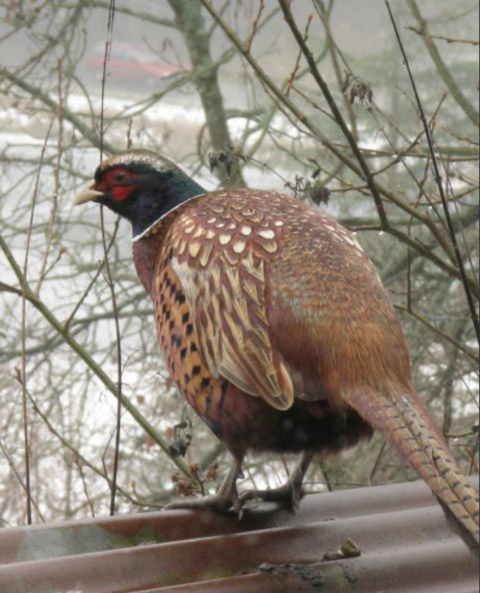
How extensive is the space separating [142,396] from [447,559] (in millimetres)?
4653

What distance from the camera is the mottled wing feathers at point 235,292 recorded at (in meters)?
2.63

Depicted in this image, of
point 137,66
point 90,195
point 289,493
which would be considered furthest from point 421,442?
point 137,66

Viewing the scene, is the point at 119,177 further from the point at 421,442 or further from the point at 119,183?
the point at 421,442

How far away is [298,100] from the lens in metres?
7.02

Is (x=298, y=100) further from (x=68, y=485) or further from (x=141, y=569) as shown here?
(x=141, y=569)

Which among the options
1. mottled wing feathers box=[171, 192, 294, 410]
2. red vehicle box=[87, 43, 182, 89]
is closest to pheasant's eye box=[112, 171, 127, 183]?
mottled wing feathers box=[171, 192, 294, 410]

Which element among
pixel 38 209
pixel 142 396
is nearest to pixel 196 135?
pixel 38 209

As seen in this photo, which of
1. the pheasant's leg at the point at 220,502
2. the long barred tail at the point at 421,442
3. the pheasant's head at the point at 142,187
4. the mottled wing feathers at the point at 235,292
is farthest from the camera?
the pheasant's head at the point at 142,187

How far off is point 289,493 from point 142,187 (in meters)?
1.09

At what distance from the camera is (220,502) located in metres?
2.98

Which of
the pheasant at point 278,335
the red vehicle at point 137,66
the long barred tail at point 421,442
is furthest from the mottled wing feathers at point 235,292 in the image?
the red vehicle at point 137,66

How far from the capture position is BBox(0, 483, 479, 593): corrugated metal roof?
227 centimetres

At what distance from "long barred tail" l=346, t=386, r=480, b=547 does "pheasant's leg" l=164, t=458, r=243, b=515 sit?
66 cm

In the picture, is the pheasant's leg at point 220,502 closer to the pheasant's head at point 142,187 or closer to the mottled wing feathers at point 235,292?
the mottled wing feathers at point 235,292
